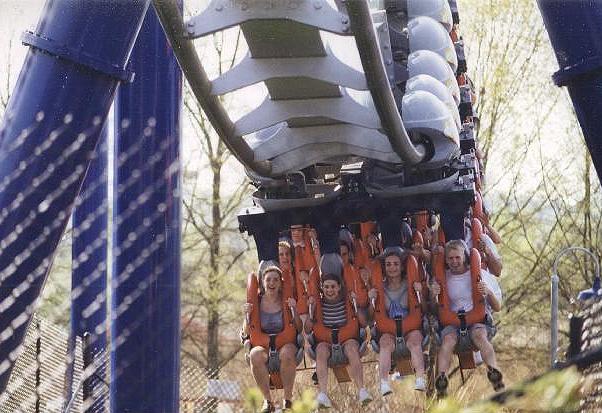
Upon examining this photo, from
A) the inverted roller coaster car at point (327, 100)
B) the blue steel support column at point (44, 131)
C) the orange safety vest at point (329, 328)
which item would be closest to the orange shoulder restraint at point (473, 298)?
the inverted roller coaster car at point (327, 100)

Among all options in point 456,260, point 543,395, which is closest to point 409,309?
point 456,260

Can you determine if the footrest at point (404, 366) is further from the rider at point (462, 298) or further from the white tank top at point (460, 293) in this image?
the white tank top at point (460, 293)

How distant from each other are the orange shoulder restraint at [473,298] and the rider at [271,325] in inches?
31.6

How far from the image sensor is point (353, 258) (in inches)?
242

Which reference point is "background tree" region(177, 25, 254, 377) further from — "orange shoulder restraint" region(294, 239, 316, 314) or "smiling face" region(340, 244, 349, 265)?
"smiling face" region(340, 244, 349, 265)

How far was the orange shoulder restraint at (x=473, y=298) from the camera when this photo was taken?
5.79 meters

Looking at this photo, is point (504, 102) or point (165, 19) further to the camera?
point (504, 102)

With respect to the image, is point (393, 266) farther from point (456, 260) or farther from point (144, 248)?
point (144, 248)

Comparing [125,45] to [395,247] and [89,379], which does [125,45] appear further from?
[89,379]

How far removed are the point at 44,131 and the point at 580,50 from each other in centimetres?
185

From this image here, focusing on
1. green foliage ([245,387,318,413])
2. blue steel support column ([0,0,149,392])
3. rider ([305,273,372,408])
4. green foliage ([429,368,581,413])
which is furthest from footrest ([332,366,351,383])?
green foliage ([429,368,581,413])

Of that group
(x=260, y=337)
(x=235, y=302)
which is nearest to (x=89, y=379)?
(x=260, y=337)

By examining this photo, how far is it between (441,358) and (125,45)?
2710 mm

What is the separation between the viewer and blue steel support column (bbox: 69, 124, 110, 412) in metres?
8.55
